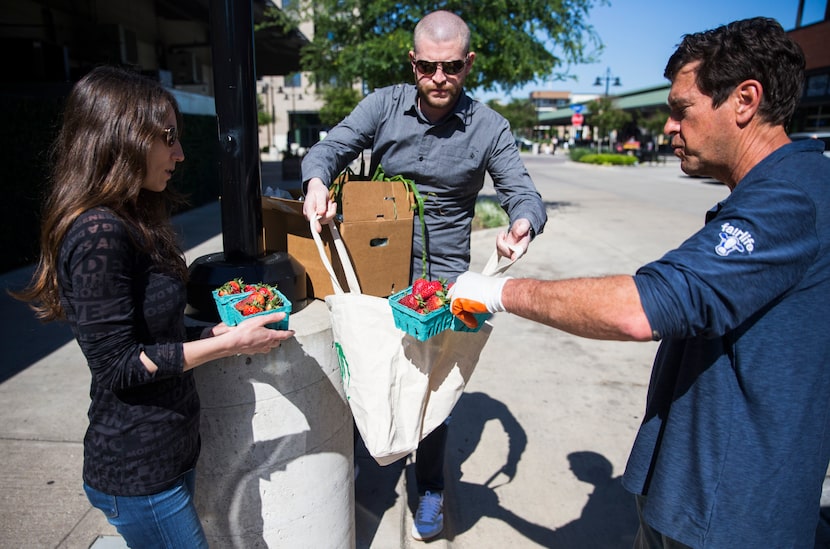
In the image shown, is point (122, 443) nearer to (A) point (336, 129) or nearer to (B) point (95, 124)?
(B) point (95, 124)

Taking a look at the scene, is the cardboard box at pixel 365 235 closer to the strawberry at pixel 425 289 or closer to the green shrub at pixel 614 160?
the strawberry at pixel 425 289

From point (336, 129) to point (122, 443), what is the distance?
1515 mm

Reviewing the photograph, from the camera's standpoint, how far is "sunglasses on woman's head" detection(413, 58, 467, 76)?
7.61 ft

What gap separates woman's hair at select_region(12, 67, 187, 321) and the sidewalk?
6.10 ft

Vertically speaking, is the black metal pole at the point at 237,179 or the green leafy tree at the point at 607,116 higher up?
the green leafy tree at the point at 607,116

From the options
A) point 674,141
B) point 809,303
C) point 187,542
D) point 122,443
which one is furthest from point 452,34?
point 187,542

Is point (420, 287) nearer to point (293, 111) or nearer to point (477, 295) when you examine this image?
point (477, 295)

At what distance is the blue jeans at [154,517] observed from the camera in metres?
1.57

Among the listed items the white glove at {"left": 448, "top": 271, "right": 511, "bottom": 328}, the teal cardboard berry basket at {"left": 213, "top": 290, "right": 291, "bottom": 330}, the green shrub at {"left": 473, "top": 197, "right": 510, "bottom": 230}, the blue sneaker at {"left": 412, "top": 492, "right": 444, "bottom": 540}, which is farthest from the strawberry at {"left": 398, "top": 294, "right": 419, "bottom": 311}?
the green shrub at {"left": 473, "top": 197, "right": 510, "bottom": 230}

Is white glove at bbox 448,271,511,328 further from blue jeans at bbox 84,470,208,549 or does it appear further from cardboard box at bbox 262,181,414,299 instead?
blue jeans at bbox 84,470,208,549

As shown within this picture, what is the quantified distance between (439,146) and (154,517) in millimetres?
1740

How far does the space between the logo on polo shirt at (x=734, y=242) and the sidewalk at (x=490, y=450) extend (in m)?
1.98

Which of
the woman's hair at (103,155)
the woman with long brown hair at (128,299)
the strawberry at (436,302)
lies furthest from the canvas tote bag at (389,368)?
the woman's hair at (103,155)

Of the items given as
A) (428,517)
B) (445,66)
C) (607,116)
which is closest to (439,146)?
(445,66)
